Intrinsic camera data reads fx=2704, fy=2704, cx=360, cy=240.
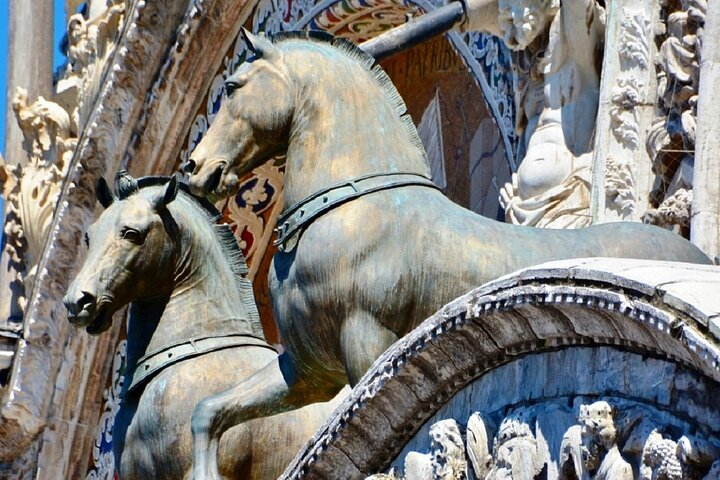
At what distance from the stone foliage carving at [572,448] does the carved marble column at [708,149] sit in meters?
1.65

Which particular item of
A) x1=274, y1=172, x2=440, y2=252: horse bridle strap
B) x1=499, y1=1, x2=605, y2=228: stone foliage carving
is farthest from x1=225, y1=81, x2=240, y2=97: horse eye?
x1=499, y1=1, x2=605, y2=228: stone foliage carving

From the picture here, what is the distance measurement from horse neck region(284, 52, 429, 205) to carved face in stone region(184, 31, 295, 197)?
1.7 inches

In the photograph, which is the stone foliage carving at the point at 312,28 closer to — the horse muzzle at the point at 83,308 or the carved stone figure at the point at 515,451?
the horse muzzle at the point at 83,308

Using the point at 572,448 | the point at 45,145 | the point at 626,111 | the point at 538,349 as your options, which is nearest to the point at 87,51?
the point at 45,145

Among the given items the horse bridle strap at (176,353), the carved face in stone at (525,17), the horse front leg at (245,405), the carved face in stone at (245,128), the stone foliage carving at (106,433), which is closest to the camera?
the horse front leg at (245,405)

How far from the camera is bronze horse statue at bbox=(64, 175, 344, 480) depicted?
24.2 feet

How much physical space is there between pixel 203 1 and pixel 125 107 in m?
0.61

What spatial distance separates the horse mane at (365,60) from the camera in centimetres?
668

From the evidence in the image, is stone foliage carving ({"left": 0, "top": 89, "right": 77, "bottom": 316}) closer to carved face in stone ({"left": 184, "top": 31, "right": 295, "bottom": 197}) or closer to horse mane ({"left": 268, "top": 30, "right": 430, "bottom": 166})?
horse mane ({"left": 268, "top": 30, "right": 430, "bottom": 166})

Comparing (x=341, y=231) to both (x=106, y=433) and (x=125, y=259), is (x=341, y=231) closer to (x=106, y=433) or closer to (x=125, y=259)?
(x=125, y=259)

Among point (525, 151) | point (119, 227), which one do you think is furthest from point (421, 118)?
point (119, 227)

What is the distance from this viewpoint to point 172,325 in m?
7.56

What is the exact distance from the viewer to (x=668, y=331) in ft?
15.5

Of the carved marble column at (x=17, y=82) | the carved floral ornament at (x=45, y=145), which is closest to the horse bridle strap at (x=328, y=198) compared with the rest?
the carved floral ornament at (x=45, y=145)
